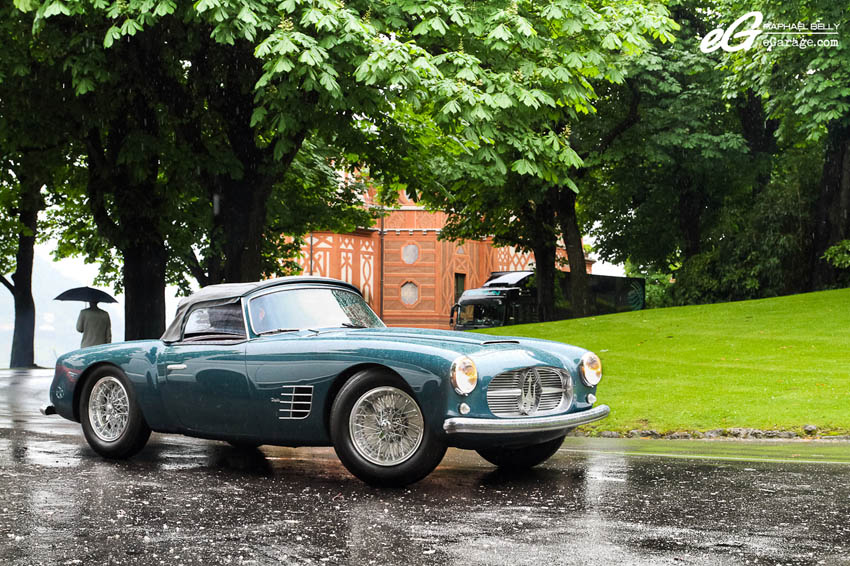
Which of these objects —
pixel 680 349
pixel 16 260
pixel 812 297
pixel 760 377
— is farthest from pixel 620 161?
pixel 16 260

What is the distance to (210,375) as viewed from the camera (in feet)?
25.3

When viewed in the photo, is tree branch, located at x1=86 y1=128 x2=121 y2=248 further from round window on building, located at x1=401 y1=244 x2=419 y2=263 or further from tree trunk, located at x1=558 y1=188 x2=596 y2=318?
round window on building, located at x1=401 y1=244 x2=419 y2=263

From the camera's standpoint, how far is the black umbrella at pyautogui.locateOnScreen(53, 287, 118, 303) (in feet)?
64.8

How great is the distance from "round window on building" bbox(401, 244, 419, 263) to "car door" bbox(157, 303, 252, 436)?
1794 inches

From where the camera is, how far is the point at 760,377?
15469mm

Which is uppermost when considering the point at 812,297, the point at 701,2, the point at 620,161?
the point at 701,2

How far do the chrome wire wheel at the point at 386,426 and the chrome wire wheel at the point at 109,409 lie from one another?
2623 millimetres

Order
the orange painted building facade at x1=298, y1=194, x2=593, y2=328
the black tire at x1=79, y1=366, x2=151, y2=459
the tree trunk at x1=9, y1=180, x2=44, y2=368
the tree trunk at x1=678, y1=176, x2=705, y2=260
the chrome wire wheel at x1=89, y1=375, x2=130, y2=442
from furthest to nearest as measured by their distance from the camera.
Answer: the orange painted building facade at x1=298, y1=194, x2=593, y2=328
the tree trunk at x1=678, y1=176, x2=705, y2=260
the tree trunk at x1=9, y1=180, x2=44, y2=368
the chrome wire wheel at x1=89, y1=375, x2=130, y2=442
the black tire at x1=79, y1=366, x2=151, y2=459

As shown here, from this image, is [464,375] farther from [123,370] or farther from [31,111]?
[31,111]

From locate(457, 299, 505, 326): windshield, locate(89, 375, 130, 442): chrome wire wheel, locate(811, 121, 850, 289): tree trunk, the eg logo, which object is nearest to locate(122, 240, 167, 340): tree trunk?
locate(89, 375, 130, 442): chrome wire wheel

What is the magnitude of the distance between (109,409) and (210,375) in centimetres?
147

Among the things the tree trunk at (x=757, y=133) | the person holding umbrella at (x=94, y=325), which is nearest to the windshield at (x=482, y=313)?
the tree trunk at (x=757, y=133)

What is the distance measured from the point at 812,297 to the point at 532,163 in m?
14.7

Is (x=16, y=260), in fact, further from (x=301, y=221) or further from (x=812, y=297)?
(x=812, y=297)
